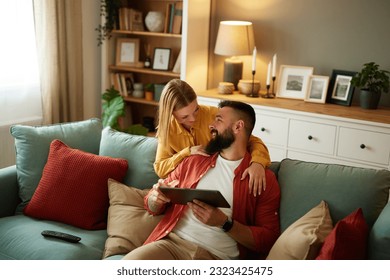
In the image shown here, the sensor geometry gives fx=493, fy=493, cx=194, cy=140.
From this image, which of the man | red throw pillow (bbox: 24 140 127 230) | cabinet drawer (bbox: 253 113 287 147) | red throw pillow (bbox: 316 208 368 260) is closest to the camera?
red throw pillow (bbox: 316 208 368 260)

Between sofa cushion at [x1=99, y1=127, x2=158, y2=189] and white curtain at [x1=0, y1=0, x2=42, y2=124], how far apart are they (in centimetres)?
136

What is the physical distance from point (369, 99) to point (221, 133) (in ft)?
5.66

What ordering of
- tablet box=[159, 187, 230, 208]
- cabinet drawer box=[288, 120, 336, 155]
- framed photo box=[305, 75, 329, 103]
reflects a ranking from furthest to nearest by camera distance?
framed photo box=[305, 75, 329, 103] → cabinet drawer box=[288, 120, 336, 155] → tablet box=[159, 187, 230, 208]

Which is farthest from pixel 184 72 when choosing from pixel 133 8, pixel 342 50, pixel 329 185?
pixel 329 185

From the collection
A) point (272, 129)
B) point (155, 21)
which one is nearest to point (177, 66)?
point (155, 21)

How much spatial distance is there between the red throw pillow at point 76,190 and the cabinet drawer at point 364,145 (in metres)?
1.55

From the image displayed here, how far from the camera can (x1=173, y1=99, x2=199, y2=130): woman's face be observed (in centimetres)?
222

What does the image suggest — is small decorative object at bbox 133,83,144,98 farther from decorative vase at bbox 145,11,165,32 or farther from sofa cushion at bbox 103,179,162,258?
sofa cushion at bbox 103,179,162,258

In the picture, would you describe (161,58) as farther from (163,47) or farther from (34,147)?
(34,147)

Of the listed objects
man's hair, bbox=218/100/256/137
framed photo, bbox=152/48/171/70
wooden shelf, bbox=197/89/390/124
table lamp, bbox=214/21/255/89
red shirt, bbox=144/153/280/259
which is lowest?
red shirt, bbox=144/153/280/259

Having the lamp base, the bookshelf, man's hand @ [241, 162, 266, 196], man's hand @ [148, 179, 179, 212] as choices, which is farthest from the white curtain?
man's hand @ [241, 162, 266, 196]

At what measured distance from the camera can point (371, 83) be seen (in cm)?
336

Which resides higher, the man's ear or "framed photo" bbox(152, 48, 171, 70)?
"framed photo" bbox(152, 48, 171, 70)
